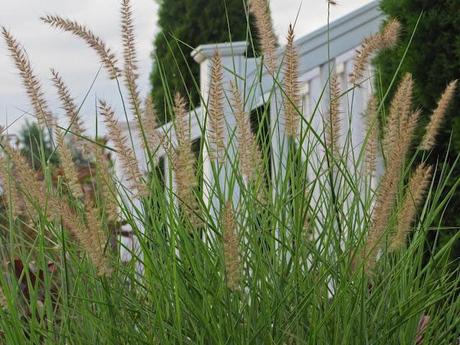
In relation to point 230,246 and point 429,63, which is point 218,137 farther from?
point 429,63

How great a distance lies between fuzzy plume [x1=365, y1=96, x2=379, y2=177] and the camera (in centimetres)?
206

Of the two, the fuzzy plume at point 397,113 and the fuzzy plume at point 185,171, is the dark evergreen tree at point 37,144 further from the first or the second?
the fuzzy plume at point 397,113

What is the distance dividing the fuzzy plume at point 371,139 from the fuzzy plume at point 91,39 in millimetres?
615

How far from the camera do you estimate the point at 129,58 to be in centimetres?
200

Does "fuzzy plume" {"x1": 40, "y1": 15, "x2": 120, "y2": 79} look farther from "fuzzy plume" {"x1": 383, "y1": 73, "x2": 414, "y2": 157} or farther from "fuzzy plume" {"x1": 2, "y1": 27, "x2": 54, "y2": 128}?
"fuzzy plume" {"x1": 383, "y1": 73, "x2": 414, "y2": 157}

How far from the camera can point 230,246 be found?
4.75 ft

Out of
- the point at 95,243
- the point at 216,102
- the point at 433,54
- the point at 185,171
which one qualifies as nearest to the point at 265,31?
the point at 216,102

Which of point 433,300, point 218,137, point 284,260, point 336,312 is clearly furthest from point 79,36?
point 433,300

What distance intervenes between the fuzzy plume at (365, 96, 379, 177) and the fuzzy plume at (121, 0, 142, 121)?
549mm

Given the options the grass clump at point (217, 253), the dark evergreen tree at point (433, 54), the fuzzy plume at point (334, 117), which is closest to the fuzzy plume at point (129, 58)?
the grass clump at point (217, 253)

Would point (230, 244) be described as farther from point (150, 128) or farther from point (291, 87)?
point (150, 128)

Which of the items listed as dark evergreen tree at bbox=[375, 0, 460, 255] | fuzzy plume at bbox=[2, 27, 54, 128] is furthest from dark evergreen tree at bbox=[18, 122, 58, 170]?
dark evergreen tree at bbox=[375, 0, 460, 255]

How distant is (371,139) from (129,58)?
23.4 inches

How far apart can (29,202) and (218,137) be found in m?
0.57
